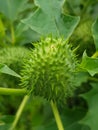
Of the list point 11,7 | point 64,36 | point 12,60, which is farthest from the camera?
point 11,7

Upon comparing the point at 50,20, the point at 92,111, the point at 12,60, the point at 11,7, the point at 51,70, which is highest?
the point at 11,7

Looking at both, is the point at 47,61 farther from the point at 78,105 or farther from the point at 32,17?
the point at 78,105

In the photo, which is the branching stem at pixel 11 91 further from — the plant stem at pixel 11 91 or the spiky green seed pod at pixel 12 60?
the spiky green seed pod at pixel 12 60

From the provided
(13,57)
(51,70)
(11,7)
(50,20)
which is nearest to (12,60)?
(13,57)

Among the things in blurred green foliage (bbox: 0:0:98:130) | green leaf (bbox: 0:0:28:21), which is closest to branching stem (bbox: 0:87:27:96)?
blurred green foliage (bbox: 0:0:98:130)

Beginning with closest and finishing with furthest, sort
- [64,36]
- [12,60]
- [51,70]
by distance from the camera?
[51,70] < [64,36] < [12,60]

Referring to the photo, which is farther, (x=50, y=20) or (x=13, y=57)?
(x=13, y=57)

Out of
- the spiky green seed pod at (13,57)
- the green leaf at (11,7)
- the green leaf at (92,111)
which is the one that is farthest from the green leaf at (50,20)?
the green leaf at (11,7)

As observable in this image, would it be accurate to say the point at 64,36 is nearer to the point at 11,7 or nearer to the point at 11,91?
the point at 11,91

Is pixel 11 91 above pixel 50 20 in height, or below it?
below
